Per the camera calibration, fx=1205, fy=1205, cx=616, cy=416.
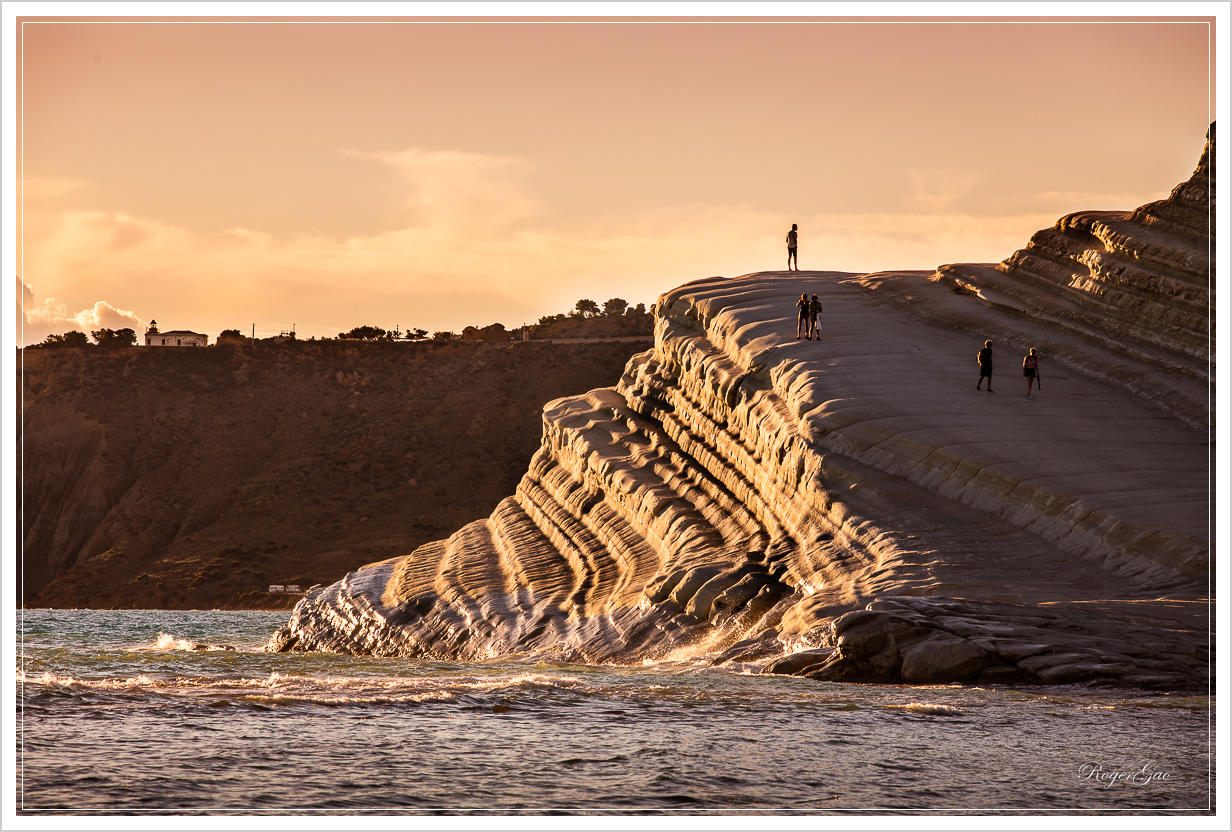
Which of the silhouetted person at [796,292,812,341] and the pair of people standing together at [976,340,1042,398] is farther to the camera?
the silhouetted person at [796,292,812,341]

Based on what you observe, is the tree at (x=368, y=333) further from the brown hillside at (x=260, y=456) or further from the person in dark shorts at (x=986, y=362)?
the person in dark shorts at (x=986, y=362)

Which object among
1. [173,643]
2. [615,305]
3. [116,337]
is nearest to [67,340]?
[116,337]

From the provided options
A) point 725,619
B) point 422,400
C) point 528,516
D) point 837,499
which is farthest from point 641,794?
point 422,400

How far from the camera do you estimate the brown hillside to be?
66000mm

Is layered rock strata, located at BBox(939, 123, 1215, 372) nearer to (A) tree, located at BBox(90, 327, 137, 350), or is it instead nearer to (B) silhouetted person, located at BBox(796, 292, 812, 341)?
(B) silhouetted person, located at BBox(796, 292, 812, 341)

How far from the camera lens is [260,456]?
260ft

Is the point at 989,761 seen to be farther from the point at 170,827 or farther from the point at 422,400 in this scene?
the point at 422,400

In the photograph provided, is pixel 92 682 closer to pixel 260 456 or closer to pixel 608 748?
pixel 608 748

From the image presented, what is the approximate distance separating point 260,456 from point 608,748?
7150 centimetres

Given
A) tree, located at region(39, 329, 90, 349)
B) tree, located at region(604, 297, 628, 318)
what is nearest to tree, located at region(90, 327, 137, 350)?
tree, located at region(39, 329, 90, 349)

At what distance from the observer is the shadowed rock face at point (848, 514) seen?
16141 millimetres

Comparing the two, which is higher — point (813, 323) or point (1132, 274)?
point (1132, 274)

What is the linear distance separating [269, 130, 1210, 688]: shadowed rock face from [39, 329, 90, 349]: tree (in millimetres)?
73455

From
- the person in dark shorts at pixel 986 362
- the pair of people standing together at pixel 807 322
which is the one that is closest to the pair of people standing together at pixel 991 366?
the person in dark shorts at pixel 986 362
